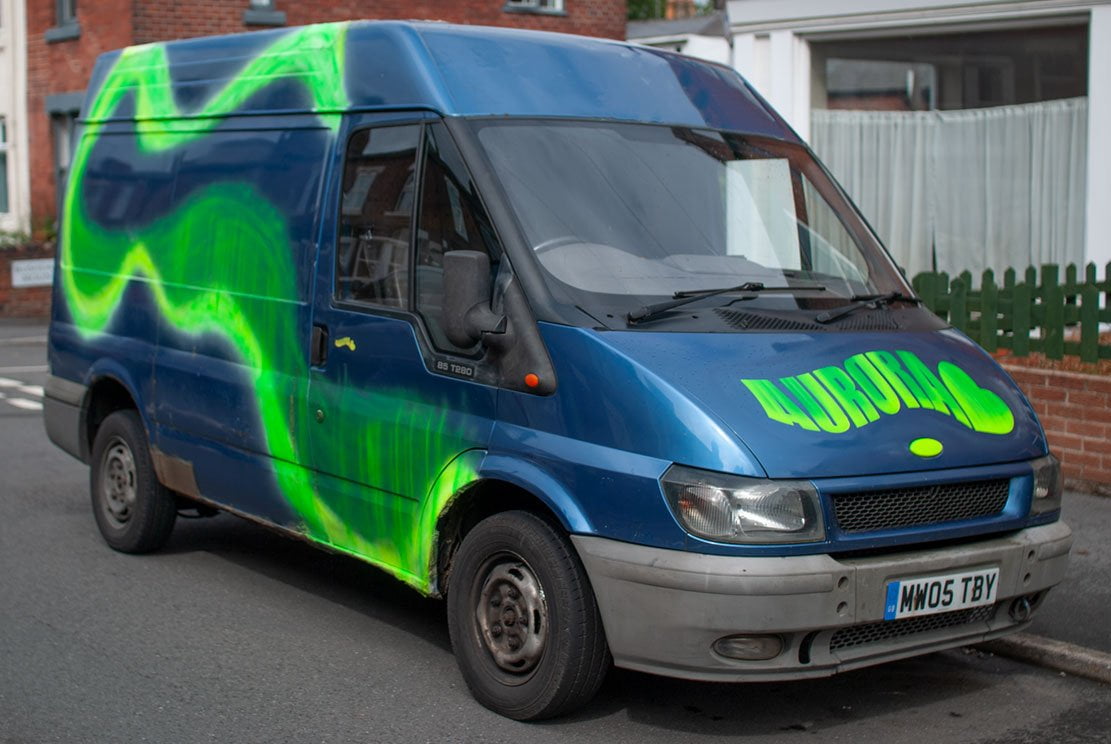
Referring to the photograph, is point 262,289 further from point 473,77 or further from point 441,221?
point 473,77

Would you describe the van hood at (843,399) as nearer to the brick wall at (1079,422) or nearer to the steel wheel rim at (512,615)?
the steel wheel rim at (512,615)

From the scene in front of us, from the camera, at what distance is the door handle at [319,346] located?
6191 millimetres

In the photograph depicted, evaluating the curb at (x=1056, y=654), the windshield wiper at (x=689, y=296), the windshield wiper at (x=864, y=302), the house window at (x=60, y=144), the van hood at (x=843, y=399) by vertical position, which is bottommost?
the curb at (x=1056, y=654)

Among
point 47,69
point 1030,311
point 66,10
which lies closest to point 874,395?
point 1030,311

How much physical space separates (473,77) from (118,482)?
11.1 feet

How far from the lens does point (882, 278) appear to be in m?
6.14

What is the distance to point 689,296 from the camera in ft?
17.6

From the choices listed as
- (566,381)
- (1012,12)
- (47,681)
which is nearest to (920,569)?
(566,381)

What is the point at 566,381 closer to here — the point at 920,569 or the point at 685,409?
the point at 685,409

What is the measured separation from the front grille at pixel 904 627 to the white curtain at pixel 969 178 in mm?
7526

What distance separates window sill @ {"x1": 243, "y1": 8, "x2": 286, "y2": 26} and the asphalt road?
16215 mm

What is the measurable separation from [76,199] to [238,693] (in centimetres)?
375

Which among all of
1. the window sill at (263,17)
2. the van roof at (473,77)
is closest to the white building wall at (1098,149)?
the van roof at (473,77)

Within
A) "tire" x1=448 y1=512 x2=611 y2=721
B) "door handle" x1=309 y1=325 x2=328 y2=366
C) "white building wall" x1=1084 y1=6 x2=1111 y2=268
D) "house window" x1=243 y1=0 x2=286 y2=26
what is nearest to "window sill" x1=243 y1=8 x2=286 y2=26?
"house window" x1=243 y1=0 x2=286 y2=26
